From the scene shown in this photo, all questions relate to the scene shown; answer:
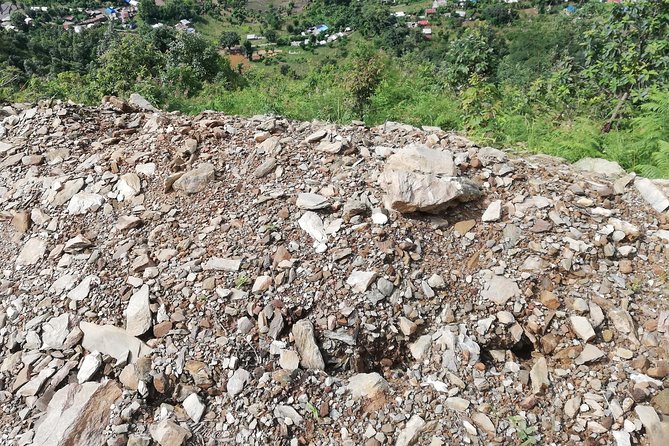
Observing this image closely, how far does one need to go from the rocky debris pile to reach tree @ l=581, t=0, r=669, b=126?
222 cm

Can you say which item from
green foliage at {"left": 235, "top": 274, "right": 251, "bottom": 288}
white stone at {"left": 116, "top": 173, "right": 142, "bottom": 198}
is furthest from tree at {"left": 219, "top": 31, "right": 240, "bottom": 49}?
green foliage at {"left": 235, "top": 274, "right": 251, "bottom": 288}

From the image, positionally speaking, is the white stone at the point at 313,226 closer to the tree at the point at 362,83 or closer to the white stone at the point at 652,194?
the white stone at the point at 652,194

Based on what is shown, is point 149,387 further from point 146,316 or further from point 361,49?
point 361,49

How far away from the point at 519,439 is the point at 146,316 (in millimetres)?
2766

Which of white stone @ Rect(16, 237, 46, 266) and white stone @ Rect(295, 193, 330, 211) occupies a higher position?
white stone @ Rect(295, 193, 330, 211)

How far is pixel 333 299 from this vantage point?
132 inches

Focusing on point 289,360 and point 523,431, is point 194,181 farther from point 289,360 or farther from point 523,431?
point 523,431

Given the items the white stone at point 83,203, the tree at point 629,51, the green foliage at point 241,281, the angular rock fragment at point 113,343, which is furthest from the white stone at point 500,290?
the white stone at point 83,203

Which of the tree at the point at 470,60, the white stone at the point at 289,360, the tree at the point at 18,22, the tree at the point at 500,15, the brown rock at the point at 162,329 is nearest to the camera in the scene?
the white stone at the point at 289,360

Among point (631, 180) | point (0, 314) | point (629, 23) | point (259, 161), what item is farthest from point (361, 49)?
point (0, 314)

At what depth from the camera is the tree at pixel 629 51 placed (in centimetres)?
578

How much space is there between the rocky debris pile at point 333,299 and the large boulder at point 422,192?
19mm

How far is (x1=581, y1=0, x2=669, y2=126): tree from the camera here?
19.0ft

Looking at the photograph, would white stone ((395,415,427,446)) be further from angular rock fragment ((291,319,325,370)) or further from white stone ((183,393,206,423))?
white stone ((183,393,206,423))
